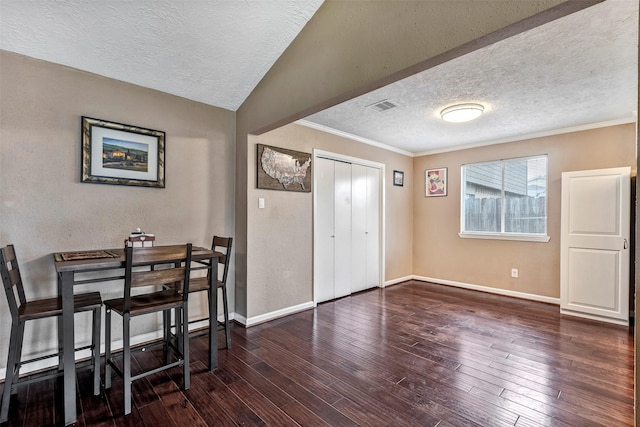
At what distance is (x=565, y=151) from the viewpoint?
399 cm

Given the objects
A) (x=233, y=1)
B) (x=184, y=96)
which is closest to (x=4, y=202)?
(x=184, y=96)

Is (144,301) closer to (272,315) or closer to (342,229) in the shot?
(272,315)

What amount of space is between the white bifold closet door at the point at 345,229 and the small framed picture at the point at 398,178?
0.42m

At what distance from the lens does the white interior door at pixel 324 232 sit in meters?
3.95

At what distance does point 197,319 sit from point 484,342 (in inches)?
111

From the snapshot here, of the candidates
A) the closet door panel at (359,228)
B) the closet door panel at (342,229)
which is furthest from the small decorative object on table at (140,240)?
the closet door panel at (359,228)

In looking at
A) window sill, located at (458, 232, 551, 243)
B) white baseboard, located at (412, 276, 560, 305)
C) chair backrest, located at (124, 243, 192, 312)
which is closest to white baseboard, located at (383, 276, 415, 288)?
white baseboard, located at (412, 276, 560, 305)

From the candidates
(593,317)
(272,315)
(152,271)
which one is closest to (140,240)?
(152,271)

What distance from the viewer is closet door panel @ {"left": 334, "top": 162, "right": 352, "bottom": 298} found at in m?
4.27

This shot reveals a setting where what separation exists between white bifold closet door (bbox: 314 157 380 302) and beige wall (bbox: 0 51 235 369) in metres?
1.63

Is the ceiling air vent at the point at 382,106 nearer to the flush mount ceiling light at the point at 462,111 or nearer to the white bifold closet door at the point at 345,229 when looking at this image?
the flush mount ceiling light at the point at 462,111

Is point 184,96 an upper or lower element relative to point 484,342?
upper

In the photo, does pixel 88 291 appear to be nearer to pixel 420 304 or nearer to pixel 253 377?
pixel 253 377

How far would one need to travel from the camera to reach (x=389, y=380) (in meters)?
2.17
